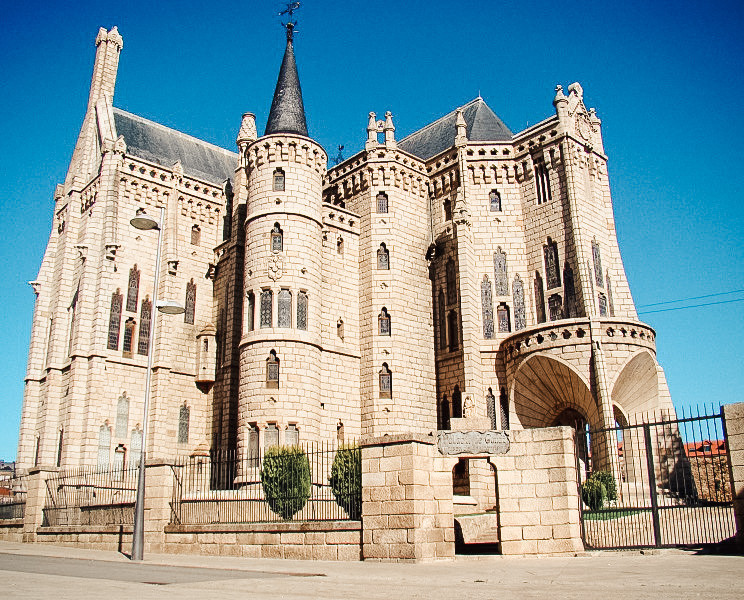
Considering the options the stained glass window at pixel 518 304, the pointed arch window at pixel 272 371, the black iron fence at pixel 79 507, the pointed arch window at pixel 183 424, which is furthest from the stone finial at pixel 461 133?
the black iron fence at pixel 79 507

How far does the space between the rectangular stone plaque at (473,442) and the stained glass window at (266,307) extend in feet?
47.5

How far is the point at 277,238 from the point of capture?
28469 millimetres

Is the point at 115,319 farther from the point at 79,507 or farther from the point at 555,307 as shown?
the point at 555,307

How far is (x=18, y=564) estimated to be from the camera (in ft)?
44.2

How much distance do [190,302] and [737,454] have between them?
2553 cm

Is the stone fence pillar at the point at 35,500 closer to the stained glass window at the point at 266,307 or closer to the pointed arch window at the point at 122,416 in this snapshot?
the pointed arch window at the point at 122,416

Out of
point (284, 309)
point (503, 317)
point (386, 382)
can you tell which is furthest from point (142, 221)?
point (503, 317)

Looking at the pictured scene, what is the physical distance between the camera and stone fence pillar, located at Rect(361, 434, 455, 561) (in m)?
13.0

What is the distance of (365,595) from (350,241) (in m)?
24.2

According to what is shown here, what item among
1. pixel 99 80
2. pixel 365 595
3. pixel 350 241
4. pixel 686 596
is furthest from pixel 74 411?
pixel 686 596

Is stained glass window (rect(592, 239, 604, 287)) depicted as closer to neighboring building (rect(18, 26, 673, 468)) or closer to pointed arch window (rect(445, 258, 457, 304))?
neighboring building (rect(18, 26, 673, 468))

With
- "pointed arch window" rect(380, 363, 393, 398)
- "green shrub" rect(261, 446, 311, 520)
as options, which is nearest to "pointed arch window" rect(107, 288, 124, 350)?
"pointed arch window" rect(380, 363, 393, 398)

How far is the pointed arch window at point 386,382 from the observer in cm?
2917

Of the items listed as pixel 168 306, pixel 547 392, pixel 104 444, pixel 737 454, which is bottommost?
pixel 737 454
